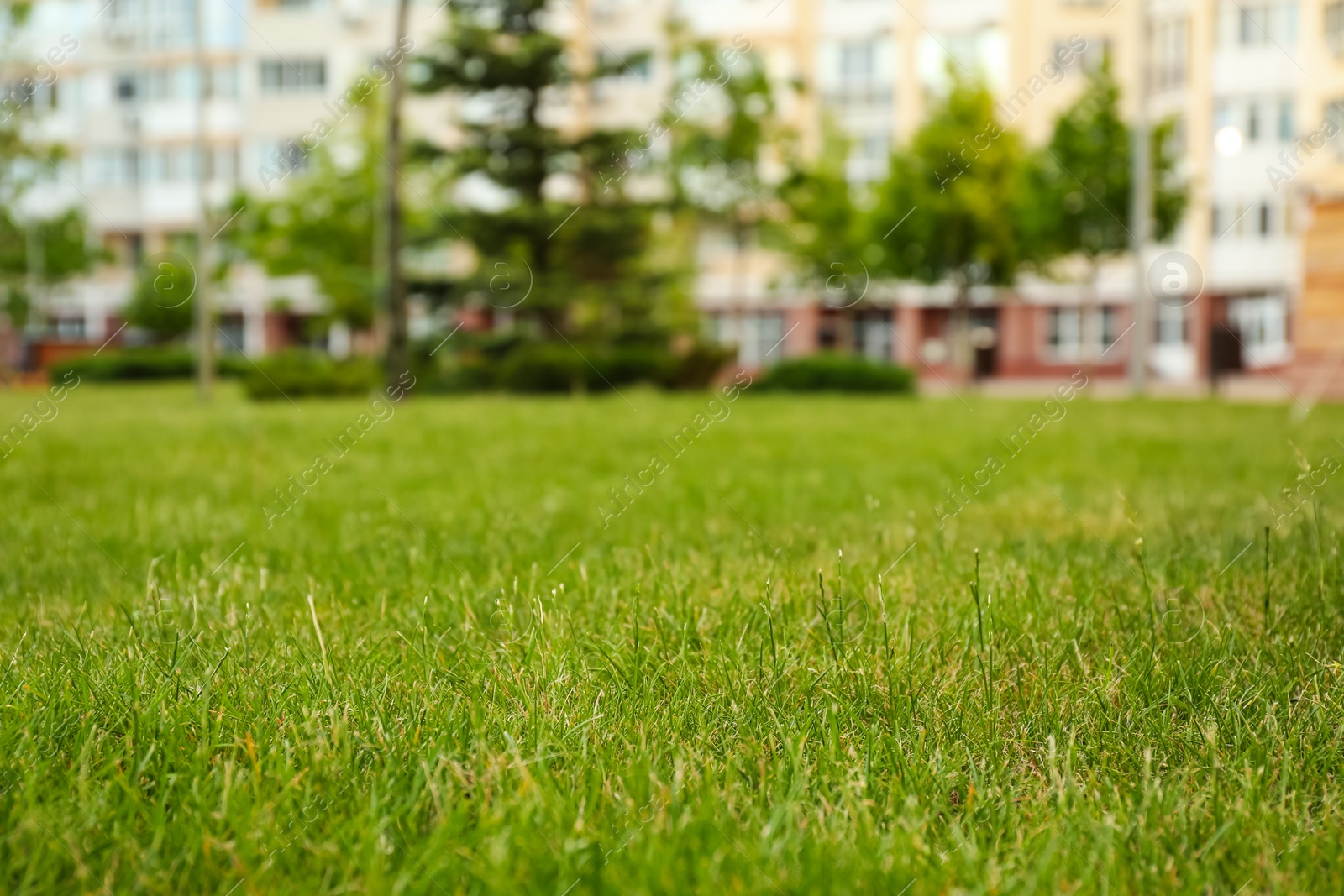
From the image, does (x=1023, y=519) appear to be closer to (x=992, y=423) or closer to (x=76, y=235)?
(x=992, y=423)

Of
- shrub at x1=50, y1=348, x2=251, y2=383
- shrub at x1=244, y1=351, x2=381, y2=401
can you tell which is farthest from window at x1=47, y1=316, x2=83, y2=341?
shrub at x1=244, y1=351, x2=381, y2=401

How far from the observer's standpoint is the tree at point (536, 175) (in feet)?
80.0

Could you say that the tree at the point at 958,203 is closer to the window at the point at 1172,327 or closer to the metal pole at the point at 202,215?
the metal pole at the point at 202,215

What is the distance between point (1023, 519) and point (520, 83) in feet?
Result: 69.6

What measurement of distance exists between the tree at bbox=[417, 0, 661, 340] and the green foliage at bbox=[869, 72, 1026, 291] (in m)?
8.96

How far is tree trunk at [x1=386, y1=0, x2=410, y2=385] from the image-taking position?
61.2 ft

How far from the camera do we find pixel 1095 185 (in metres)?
A: 29.0

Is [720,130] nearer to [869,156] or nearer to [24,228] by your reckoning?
[24,228]

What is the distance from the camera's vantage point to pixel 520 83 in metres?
24.9

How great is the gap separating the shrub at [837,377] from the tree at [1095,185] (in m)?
6.59

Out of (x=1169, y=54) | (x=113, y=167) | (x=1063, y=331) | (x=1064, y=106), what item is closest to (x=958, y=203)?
(x=1064, y=106)

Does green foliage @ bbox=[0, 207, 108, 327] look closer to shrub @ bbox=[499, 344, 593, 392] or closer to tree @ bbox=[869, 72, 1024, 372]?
shrub @ bbox=[499, 344, 593, 392]

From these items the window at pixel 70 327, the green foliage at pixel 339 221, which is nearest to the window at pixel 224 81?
the window at pixel 70 327

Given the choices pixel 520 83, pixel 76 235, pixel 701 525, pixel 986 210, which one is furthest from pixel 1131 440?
pixel 76 235
